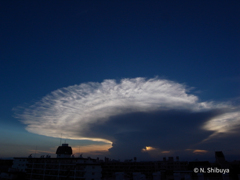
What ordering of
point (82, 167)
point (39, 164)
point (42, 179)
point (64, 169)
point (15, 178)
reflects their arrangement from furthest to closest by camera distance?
point (39, 164) → point (42, 179) → point (64, 169) → point (82, 167) → point (15, 178)

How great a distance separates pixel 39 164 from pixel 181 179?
7781cm

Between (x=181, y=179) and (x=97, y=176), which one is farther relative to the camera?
(x=97, y=176)

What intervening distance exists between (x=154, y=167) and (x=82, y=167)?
7452 centimetres

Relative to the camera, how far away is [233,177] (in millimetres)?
41469

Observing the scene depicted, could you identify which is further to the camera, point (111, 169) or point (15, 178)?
point (111, 169)

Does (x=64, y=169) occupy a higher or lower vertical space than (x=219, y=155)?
lower

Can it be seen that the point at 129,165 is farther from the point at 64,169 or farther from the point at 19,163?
the point at 19,163

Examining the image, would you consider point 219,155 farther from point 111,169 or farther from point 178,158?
point 111,169

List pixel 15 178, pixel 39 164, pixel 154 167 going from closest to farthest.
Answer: pixel 15 178 < pixel 39 164 < pixel 154 167

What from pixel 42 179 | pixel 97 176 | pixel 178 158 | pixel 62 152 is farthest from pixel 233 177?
pixel 62 152

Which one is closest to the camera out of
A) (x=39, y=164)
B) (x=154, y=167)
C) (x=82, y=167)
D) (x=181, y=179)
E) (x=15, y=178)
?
(x=181, y=179)

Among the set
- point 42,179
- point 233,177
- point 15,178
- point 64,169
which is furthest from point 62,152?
point 233,177

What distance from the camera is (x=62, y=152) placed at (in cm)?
13488

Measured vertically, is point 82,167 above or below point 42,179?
above
